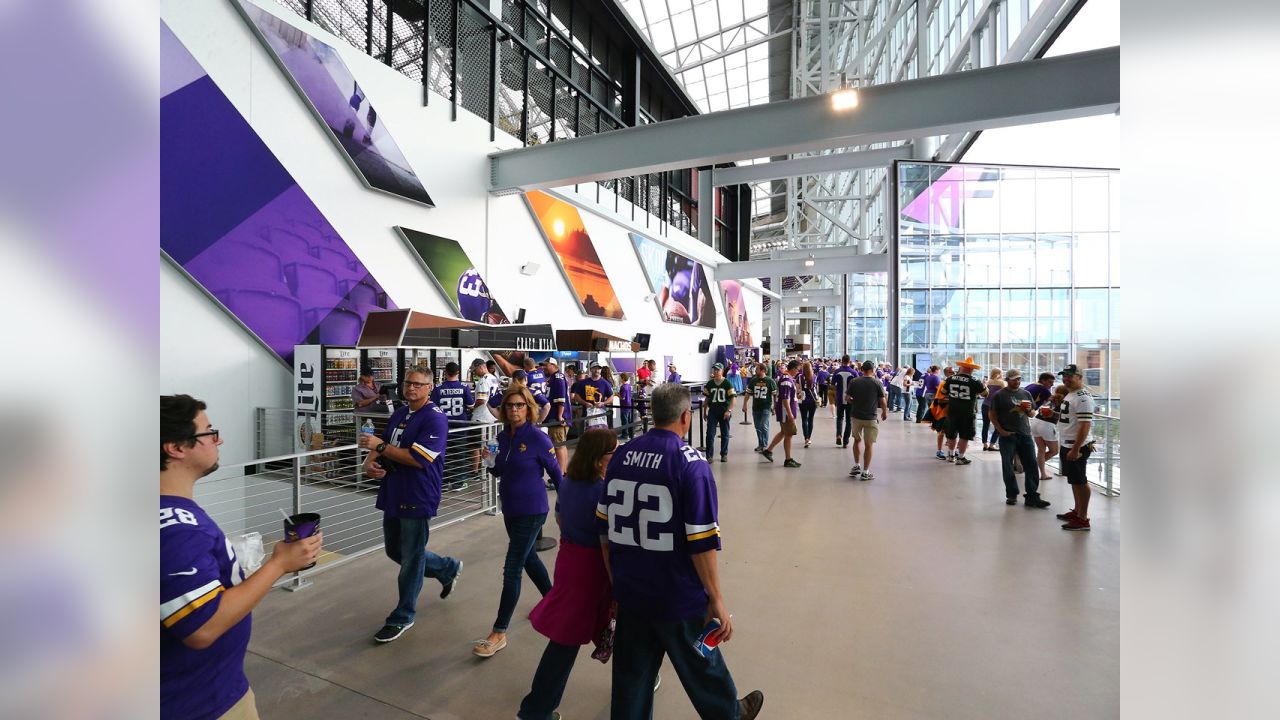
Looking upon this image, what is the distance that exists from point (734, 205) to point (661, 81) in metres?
10.8

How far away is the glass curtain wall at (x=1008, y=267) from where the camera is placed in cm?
1476

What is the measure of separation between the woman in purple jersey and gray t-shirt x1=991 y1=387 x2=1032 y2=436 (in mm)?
6031

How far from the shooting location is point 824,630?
3637mm

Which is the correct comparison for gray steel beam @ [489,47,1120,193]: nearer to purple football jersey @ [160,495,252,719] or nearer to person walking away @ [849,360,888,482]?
person walking away @ [849,360,888,482]

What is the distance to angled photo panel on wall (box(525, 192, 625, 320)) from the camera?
13.3 meters

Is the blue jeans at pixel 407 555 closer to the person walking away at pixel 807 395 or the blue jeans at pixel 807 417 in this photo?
the person walking away at pixel 807 395

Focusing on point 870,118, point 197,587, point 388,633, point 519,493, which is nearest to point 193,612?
point 197,587

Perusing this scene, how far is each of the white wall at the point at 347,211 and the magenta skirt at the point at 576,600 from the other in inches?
250

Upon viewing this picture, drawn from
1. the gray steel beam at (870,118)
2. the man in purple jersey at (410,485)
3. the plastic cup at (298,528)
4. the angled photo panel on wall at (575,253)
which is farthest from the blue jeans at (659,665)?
the angled photo panel on wall at (575,253)

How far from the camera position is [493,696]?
2.95 m

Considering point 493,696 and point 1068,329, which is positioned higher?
point 1068,329
